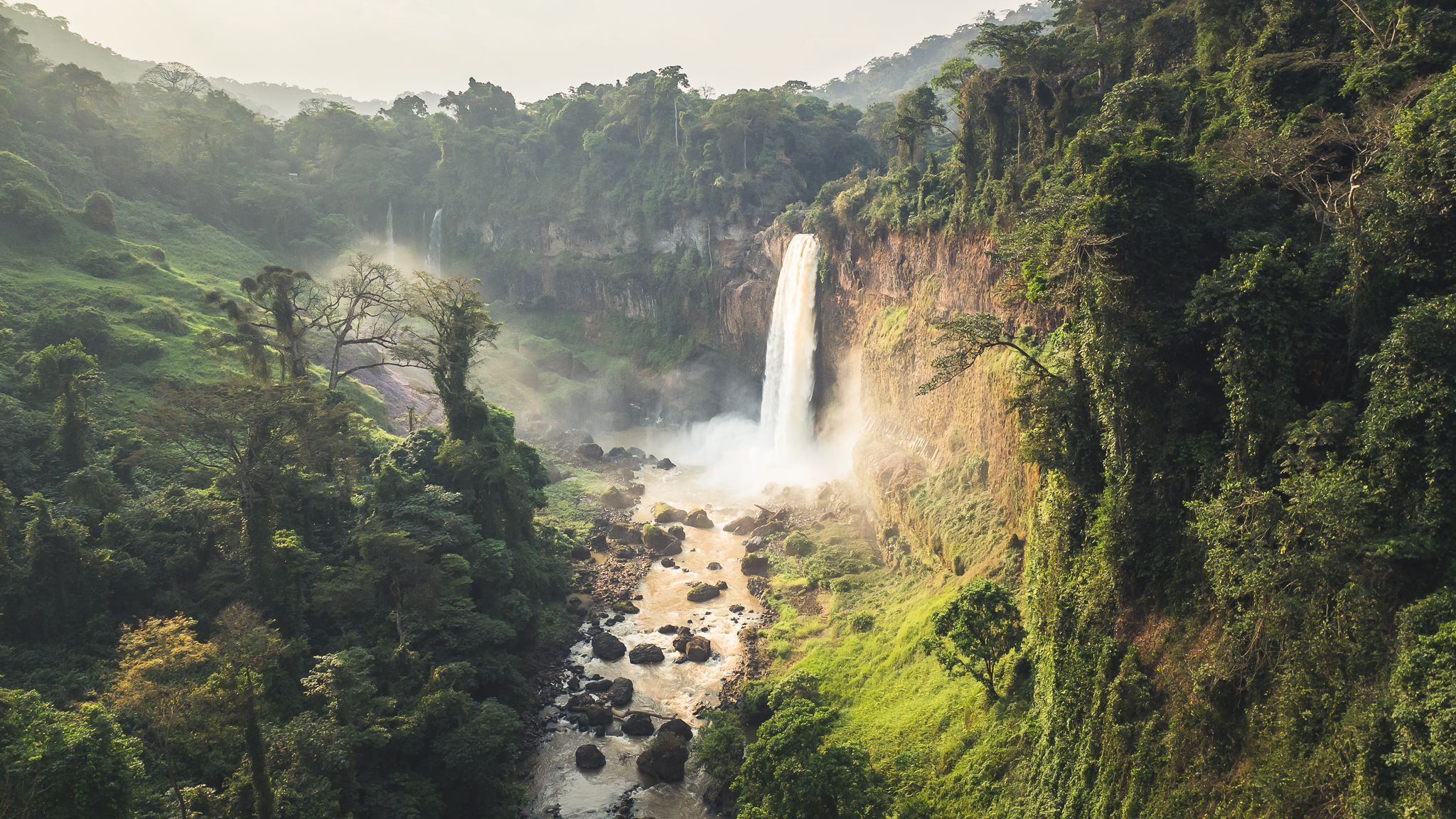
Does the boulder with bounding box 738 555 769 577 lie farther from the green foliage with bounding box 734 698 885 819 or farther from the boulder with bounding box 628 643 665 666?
the green foliage with bounding box 734 698 885 819

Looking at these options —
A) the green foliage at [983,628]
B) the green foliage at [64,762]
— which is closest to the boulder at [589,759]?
the green foliage at [983,628]

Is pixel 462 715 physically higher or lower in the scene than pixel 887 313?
lower

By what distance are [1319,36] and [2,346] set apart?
149ft

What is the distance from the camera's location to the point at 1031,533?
67.5 feet

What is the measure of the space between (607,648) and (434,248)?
6269 centimetres

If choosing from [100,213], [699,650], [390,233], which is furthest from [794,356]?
[390,233]

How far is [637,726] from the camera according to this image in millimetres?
25484

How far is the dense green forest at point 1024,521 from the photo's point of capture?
1080 centimetres

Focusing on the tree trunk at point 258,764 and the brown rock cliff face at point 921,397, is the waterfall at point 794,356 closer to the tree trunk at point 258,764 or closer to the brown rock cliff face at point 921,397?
the brown rock cliff face at point 921,397

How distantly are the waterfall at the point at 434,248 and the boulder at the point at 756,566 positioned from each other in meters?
58.1

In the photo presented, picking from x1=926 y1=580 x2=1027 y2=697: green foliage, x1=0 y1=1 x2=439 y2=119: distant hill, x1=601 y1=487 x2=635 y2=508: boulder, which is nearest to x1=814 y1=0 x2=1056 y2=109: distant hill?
x1=0 y1=1 x2=439 y2=119: distant hill

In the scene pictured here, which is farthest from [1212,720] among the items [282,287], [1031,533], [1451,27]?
[282,287]

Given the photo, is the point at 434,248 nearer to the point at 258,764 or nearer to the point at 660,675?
the point at 660,675

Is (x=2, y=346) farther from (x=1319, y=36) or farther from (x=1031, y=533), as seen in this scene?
(x=1319, y=36)
